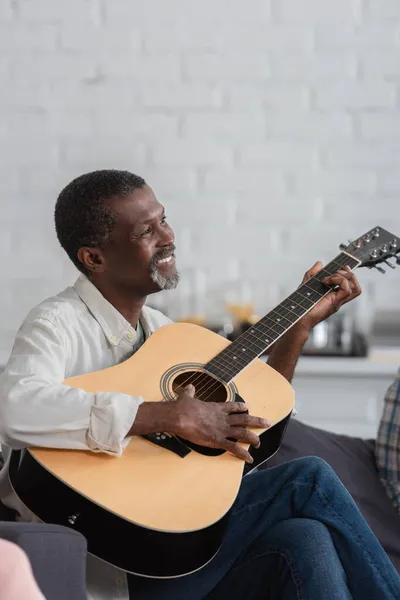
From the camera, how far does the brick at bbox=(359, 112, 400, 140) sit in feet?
10.2

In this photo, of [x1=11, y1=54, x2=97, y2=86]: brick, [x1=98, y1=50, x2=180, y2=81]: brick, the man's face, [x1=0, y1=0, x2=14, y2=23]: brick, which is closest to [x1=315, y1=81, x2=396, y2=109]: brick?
[x1=98, y1=50, x2=180, y2=81]: brick

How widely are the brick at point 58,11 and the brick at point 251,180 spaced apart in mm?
680

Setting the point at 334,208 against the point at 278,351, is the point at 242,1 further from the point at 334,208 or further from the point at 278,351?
the point at 278,351

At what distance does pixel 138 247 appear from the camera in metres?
1.75

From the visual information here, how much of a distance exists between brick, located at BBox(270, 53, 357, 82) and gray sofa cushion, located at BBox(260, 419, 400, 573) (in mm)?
1444

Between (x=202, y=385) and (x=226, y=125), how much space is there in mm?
1635

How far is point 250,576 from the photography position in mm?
1544

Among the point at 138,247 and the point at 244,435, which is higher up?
the point at 138,247

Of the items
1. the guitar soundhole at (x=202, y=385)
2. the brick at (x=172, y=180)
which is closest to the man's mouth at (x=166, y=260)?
the guitar soundhole at (x=202, y=385)

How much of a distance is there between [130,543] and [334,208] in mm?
1969

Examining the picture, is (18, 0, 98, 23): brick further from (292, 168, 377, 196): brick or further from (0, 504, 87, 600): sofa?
(0, 504, 87, 600): sofa

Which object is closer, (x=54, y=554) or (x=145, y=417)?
(x=54, y=554)

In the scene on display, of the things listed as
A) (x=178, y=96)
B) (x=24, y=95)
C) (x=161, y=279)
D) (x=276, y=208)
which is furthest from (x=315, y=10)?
(x=161, y=279)

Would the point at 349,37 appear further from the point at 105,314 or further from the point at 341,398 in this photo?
the point at 105,314
